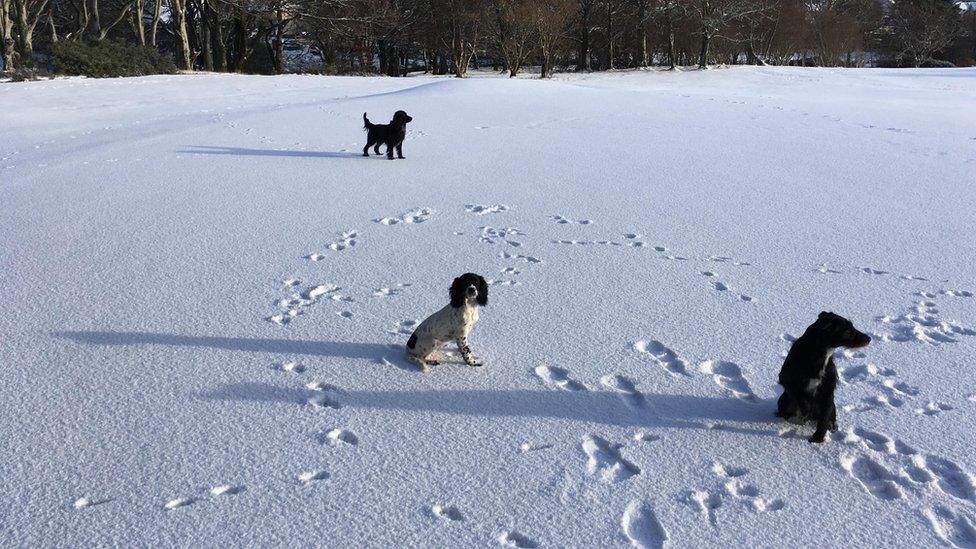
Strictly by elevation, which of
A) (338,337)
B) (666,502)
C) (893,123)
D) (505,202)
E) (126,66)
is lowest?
(666,502)

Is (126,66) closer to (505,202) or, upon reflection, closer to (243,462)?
(505,202)

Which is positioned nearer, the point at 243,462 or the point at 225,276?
the point at 243,462

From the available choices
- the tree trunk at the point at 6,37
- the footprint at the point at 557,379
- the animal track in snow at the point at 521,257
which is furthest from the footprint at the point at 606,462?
the tree trunk at the point at 6,37

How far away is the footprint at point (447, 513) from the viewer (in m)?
2.43

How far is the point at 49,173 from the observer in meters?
7.72

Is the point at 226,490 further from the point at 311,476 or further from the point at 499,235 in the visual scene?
the point at 499,235

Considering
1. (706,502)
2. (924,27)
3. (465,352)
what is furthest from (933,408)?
(924,27)

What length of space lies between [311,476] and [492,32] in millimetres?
31863

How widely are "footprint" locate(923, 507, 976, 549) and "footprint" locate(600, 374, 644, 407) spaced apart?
1.19 meters

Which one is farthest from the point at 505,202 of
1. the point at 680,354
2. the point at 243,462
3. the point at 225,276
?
the point at 243,462

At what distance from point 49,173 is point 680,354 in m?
7.65

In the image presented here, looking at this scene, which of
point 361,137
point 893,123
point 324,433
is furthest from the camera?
point 893,123

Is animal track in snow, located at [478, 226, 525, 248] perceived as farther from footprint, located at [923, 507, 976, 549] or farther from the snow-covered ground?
footprint, located at [923, 507, 976, 549]

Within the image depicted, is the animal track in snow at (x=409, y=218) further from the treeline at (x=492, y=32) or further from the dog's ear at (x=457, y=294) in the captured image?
the treeline at (x=492, y=32)
